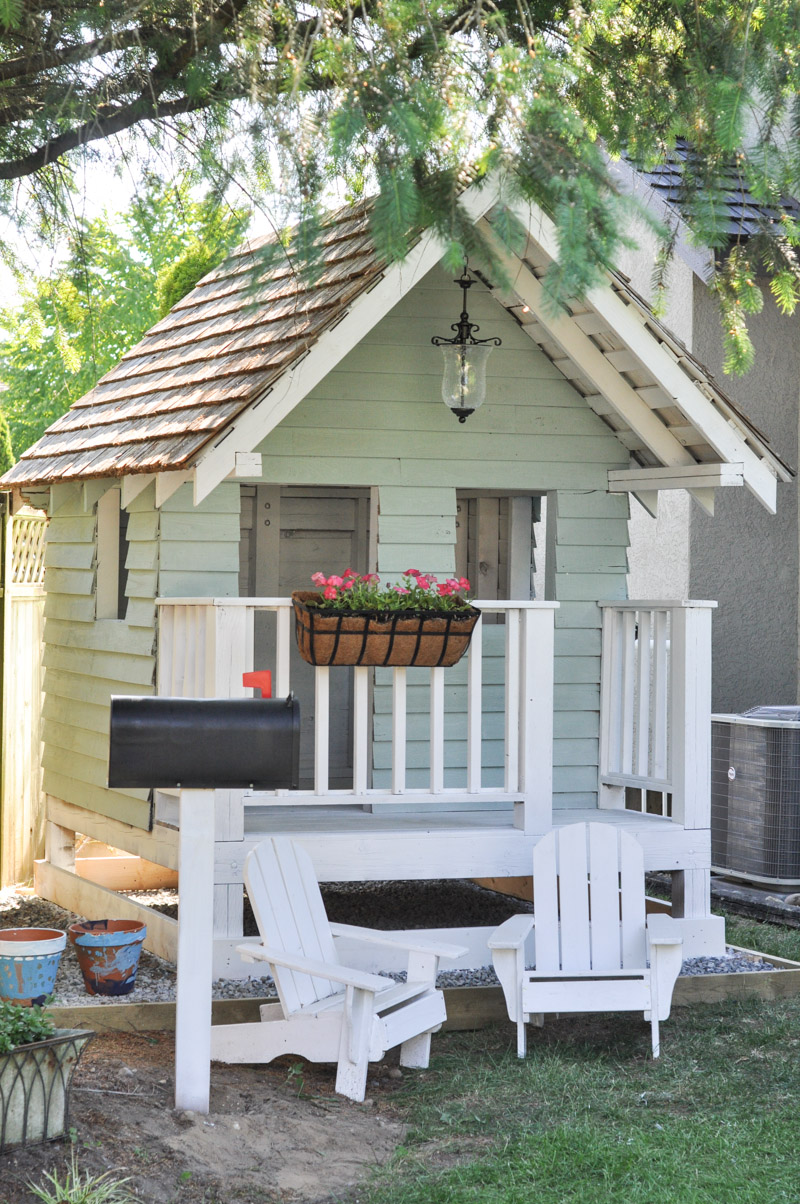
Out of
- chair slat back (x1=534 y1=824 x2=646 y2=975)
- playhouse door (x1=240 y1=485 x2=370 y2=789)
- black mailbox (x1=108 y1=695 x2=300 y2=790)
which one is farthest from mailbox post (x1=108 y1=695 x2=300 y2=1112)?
playhouse door (x1=240 y1=485 x2=370 y2=789)

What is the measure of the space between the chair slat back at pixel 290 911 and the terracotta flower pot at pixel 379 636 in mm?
924

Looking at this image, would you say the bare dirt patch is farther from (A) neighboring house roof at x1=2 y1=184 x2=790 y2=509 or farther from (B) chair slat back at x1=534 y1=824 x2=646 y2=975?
(A) neighboring house roof at x1=2 y1=184 x2=790 y2=509

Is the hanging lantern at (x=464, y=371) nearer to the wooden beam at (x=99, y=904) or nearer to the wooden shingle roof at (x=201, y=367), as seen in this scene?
the wooden shingle roof at (x=201, y=367)

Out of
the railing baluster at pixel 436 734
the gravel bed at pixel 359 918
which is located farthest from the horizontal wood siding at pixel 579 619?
the railing baluster at pixel 436 734

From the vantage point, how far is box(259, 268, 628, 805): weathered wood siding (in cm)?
744

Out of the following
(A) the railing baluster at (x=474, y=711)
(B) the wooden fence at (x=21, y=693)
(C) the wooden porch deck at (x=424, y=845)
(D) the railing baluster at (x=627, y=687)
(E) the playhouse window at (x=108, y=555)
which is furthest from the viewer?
(B) the wooden fence at (x=21, y=693)

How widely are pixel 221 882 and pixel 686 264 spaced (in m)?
7.50

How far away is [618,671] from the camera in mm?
7738

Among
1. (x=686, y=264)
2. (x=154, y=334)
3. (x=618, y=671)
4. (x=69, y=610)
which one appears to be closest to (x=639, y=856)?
(x=618, y=671)

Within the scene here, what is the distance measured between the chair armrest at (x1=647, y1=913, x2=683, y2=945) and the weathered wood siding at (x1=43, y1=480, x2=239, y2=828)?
2.78 m

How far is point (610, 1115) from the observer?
5.09 meters

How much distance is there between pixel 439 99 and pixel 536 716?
3347mm

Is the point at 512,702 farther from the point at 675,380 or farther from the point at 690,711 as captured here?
the point at 675,380

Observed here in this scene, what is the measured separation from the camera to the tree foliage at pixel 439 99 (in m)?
4.22
